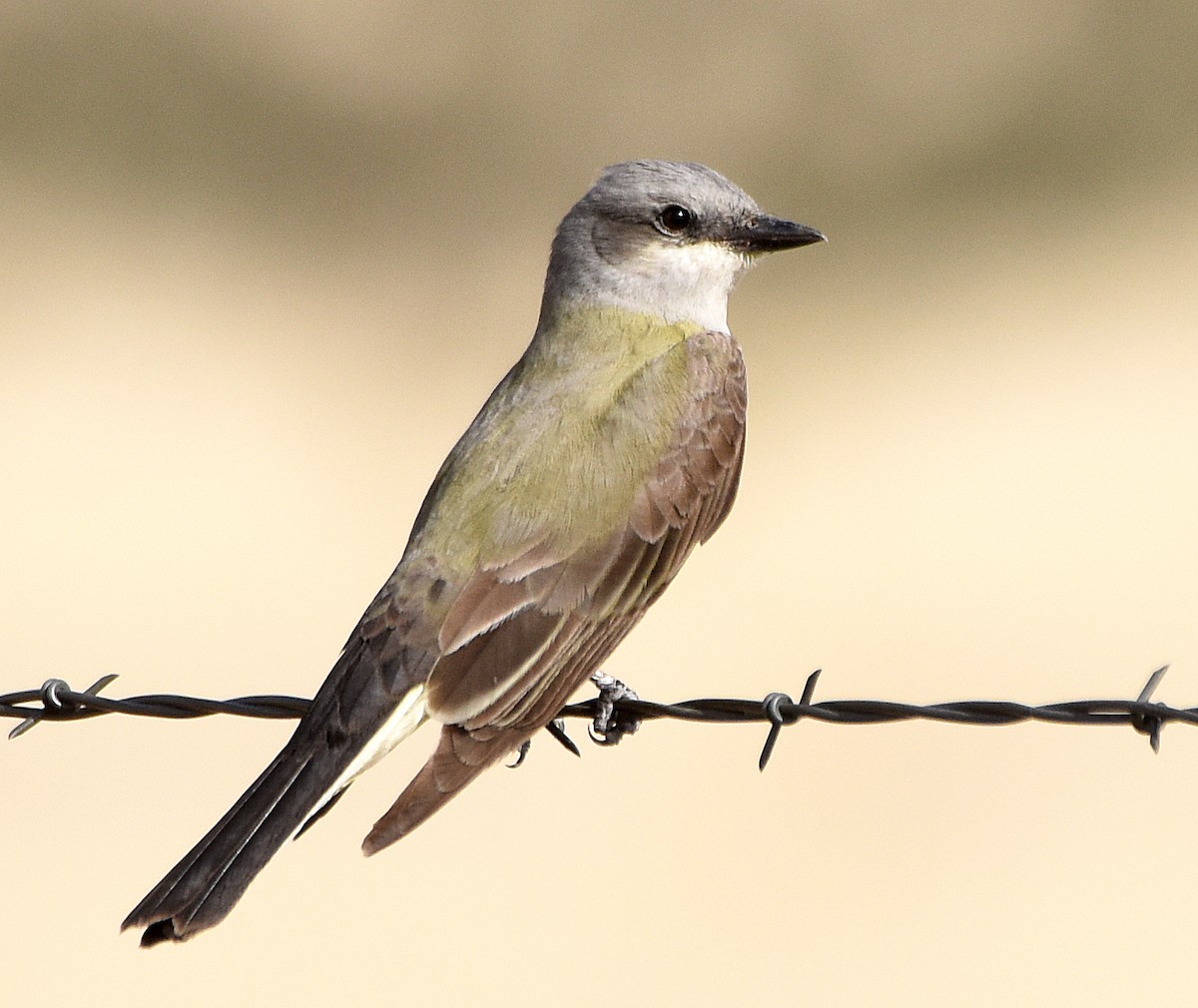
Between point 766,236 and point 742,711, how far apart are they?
8.53 feet

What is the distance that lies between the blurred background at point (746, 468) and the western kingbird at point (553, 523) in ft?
13.1

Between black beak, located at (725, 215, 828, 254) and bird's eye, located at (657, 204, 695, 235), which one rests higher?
bird's eye, located at (657, 204, 695, 235)

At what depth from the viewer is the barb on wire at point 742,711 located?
4.48 m

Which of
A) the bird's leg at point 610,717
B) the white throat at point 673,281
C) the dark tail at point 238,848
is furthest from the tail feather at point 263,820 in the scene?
the white throat at point 673,281

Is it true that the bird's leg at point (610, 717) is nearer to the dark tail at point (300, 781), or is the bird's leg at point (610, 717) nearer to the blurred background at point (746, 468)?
the dark tail at point (300, 781)

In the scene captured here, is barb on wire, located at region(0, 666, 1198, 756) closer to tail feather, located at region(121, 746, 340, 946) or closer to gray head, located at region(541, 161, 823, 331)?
tail feather, located at region(121, 746, 340, 946)

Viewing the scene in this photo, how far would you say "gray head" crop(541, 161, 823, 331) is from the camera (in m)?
6.90

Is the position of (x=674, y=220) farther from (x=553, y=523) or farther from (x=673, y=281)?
(x=553, y=523)

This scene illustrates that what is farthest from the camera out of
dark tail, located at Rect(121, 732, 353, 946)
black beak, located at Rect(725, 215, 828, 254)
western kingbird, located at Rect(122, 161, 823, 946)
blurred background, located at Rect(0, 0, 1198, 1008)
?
blurred background, located at Rect(0, 0, 1198, 1008)

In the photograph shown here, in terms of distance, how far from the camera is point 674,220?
275 inches

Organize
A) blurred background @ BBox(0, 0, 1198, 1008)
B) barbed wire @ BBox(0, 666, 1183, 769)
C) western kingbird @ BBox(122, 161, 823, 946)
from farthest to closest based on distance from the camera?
blurred background @ BBox(0, 0, 1198, 1008), western kingbird @ BBox(122, 161, 823, 946), barbed wire @ BBox(0, 666, 1183, 769)

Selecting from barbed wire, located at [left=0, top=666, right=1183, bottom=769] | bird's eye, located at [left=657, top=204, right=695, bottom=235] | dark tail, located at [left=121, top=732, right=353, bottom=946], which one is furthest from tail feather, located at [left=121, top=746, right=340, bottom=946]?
bird's eye, located at [left=657, top=204, right=695, bottom=235]

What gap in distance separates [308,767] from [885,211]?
15.7m

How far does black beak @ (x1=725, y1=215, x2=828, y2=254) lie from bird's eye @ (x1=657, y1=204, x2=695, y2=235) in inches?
6.6
